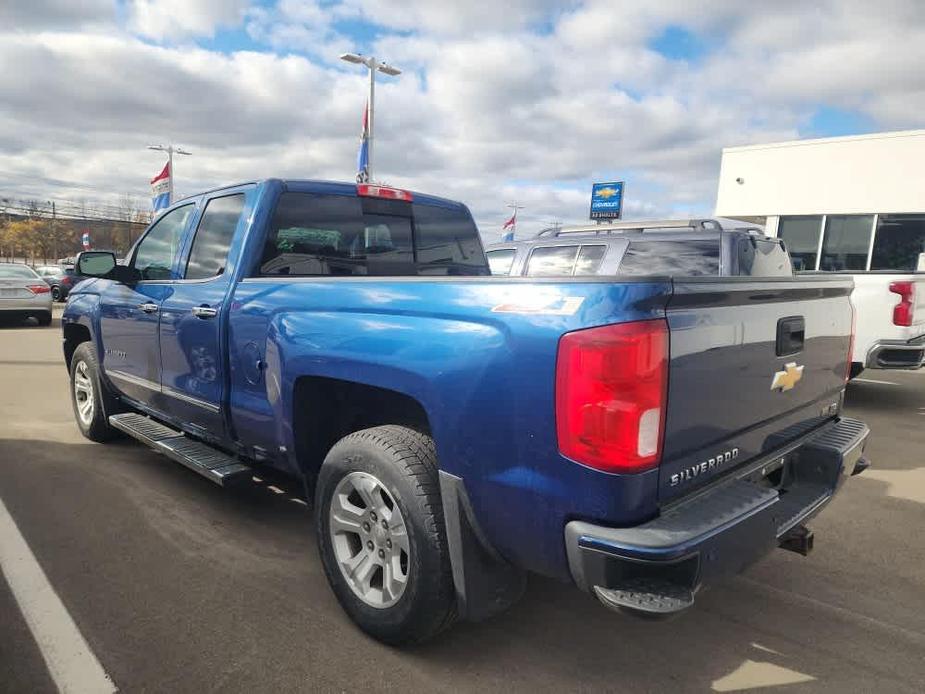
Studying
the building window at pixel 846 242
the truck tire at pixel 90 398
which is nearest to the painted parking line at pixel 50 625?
the truck tire at pixel 90 398

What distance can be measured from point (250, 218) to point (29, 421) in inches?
164

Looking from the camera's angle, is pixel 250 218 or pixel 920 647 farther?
pixel 250 218

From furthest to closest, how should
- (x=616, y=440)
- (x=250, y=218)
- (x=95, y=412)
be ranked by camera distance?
(x=95, y=412), (x=250, y=218), (x=616, y=440)

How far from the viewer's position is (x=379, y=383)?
2393 mm

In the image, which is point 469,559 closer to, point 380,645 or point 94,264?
point 380,645

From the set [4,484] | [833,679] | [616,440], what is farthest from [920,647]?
[4,484]

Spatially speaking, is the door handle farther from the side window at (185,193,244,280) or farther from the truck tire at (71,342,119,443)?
the truck tire at (71,342,119,443)

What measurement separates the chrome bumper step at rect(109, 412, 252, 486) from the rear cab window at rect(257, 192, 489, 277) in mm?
1066

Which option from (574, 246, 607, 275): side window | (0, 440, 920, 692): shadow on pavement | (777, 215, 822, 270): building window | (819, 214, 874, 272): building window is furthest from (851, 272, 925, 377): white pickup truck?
(777, 215, 822, 270): building window

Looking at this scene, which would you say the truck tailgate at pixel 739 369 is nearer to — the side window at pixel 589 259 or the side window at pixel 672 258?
the side window at pixel 672 258

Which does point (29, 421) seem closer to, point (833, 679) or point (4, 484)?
point (4, 484)

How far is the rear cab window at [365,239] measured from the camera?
338cm

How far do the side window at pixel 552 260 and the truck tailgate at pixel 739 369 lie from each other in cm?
407

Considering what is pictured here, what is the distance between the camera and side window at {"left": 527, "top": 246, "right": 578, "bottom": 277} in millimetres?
6812
